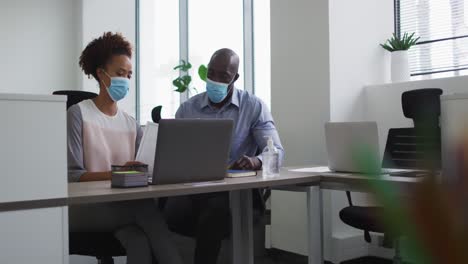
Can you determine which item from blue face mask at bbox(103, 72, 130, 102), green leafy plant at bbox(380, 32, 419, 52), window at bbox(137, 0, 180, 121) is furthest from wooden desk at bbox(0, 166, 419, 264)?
window at bbox(137, 0, 180, 121)

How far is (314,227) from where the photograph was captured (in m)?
2.09

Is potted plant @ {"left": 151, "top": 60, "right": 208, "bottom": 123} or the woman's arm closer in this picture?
the woman's arm

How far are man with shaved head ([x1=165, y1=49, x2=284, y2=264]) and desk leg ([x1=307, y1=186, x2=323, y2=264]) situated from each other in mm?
304

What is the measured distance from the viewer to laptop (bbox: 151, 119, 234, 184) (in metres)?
1.57

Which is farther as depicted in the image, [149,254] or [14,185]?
[149,254]

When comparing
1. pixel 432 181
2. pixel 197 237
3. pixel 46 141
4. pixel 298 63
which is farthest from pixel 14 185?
pixel 298 63

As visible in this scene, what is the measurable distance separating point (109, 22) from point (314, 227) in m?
4.74

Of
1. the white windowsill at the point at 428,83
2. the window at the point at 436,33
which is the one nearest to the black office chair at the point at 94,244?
the white windowsill at the point at 428,83

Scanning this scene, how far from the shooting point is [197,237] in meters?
2.08

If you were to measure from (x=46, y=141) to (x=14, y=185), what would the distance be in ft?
0.45

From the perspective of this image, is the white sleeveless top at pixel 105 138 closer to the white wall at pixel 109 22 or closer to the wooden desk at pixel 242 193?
the wooden desk at pixel 242 193

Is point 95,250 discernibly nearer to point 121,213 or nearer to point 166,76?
point 121,213

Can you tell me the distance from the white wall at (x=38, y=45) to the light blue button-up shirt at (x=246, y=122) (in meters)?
3.79

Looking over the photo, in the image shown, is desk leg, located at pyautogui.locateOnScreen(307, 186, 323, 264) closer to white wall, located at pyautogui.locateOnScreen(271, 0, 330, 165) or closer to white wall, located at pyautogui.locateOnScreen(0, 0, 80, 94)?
white wall, located at pyautogui.locateOnScreen(271, 0, 330, 165)
